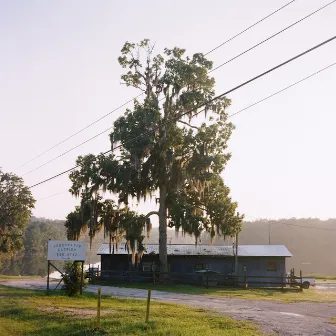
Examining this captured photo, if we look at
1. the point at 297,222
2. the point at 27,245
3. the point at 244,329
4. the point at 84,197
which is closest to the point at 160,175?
the point at 84,197

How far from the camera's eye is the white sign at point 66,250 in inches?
1003

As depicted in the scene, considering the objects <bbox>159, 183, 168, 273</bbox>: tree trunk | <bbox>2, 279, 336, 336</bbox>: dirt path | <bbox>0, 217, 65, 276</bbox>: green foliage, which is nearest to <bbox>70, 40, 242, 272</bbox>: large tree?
<bbox>159, 183, 168, 273</bbox>: tree trunk

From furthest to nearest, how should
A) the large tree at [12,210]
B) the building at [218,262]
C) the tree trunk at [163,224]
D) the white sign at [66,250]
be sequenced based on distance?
the large tree at [12,210]
the building at [218,262]
the tree trunk at [163,224]
the white sign at [66,250]

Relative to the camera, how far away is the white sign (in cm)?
2548

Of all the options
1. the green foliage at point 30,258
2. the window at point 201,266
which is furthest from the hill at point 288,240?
the window at point 201,266

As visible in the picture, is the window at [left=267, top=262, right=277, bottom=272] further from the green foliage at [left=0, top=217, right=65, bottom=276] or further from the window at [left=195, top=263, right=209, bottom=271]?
the green foliage at [left=0, top=217, right=65, bottom=276]

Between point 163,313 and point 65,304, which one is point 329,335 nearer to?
point 163,313

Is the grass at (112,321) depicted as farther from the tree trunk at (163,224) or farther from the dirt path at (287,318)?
the tree trunk at (163,224)

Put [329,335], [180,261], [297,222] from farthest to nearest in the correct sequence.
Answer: [297,222] → [180,261] → [329,335]

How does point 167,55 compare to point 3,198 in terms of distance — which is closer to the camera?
point 167,55

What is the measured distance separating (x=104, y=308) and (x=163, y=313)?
2.68m

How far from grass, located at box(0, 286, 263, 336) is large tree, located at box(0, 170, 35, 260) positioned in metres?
36.3

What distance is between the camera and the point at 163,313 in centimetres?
1770

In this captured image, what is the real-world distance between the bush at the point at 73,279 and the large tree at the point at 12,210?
107 ft
